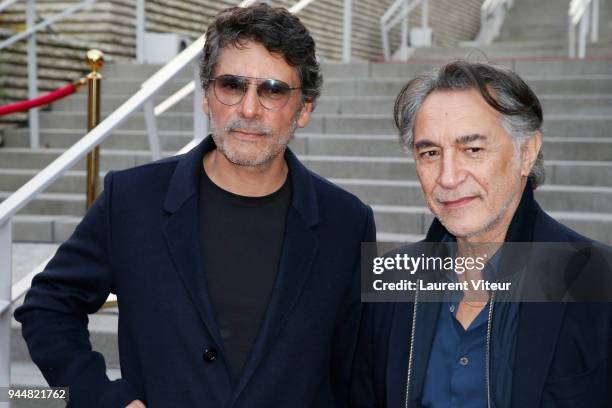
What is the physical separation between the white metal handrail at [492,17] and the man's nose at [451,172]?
13.7m

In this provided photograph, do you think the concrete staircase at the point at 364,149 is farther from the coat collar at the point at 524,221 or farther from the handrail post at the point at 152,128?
the coat collar at the point at 524,221

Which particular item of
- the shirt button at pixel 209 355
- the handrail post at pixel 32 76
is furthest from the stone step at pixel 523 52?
the shirt button at pixel 209 355

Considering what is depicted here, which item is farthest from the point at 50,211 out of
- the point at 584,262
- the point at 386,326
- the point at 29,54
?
the point at 584,262

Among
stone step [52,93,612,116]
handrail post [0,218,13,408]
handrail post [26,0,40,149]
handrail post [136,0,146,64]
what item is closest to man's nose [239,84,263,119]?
handrail post [0,218,13,408]

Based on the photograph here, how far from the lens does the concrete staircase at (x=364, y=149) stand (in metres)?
4.86

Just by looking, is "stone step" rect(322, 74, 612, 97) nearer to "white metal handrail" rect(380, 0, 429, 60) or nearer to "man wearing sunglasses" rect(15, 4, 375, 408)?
"white metal handrail" rect(380, 0, 429, 60)

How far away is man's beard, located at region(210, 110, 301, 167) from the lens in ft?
7.18

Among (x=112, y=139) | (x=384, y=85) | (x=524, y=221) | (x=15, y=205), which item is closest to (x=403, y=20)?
(x=384, y=85)

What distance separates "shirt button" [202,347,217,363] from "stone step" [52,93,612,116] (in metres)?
4.36

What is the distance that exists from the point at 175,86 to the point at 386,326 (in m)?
5.82

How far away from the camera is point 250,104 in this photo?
2199 mm

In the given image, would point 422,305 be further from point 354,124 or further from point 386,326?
point 354,124

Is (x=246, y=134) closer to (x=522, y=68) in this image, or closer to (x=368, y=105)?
(x=368, y=105)

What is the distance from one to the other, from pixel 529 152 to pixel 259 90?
73cm
